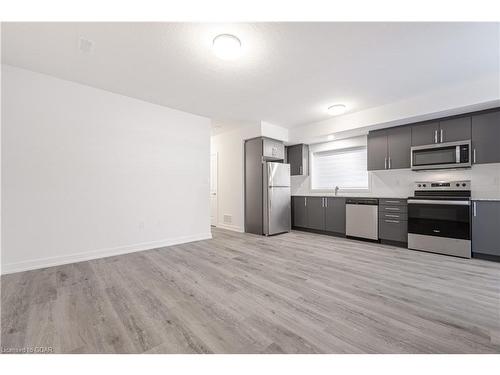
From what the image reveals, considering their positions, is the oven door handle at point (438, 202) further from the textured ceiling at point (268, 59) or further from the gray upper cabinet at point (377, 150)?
the textured ceiling at point (268, 59)

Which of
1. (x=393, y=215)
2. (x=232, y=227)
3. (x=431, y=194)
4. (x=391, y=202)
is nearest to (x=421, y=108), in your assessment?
(x=431, y=194)

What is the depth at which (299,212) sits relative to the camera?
5555 mm

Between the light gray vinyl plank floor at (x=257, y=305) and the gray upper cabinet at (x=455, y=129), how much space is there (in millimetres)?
1927

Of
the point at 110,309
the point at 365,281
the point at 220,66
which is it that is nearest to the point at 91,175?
the point at 110,309

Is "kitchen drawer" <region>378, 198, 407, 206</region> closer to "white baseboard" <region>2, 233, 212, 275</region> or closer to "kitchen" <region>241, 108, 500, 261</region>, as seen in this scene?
"kitchen" <region>241, 108, 500, 261</region>

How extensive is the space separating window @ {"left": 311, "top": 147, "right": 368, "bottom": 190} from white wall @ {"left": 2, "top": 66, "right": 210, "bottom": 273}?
3.26 meters

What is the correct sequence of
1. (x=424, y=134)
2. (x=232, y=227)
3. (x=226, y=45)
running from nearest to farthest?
(x=226, y=45) → (x=424, y=134) → (x=232, y=227)

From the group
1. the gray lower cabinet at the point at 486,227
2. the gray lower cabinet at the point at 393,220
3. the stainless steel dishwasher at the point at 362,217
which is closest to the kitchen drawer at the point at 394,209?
the gray lower cabinet at the point at 393,220

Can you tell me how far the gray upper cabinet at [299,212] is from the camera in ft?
17.8

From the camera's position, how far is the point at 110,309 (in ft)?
6.07

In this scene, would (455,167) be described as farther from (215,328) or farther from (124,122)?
(124,122)

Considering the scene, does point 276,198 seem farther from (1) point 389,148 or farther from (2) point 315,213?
(1) point 389,148

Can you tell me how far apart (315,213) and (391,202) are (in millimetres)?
1615

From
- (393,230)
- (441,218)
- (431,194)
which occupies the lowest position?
(393,230)
